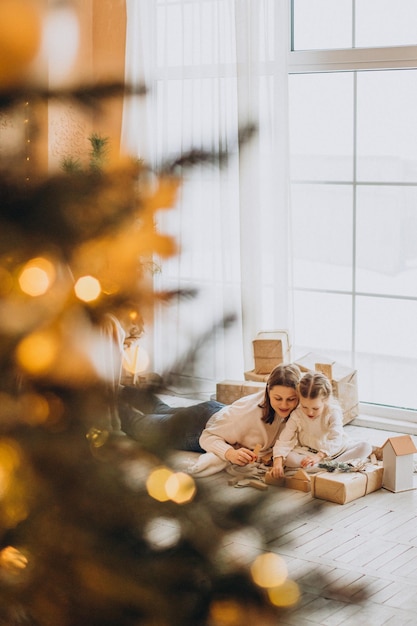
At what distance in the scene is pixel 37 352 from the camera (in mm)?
777

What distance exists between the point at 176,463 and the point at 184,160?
→ 281 mm

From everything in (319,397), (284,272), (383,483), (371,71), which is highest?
(371,71)

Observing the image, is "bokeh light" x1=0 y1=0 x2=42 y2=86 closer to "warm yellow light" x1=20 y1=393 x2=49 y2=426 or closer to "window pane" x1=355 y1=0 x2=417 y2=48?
"warm yellow light" x1=20 y1=393 x2=49 y2=426

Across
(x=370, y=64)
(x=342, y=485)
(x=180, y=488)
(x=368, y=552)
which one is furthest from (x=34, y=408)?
(x=370, y=64)

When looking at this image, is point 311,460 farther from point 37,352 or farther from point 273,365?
point 37,352

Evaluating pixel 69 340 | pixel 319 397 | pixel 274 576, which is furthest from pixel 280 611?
pixel 319 397

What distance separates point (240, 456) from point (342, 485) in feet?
1.66

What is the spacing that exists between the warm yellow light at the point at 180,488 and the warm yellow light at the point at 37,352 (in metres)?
0.17

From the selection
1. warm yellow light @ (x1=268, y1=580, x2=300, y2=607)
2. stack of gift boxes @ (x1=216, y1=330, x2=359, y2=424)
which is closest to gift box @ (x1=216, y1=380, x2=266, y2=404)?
stack of gift boxes @ (x1=216, y1=330, x2=359, y2=424)

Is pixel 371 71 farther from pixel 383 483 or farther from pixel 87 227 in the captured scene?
pixel 87 227

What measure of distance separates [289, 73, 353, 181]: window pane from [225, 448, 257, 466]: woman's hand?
1.76m

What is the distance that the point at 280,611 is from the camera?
858 mm

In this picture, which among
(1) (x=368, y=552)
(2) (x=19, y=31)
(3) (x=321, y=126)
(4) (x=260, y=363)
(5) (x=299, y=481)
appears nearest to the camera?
(2) (x=19, y=31)

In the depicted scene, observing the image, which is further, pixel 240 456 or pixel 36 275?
pixel 240 456
